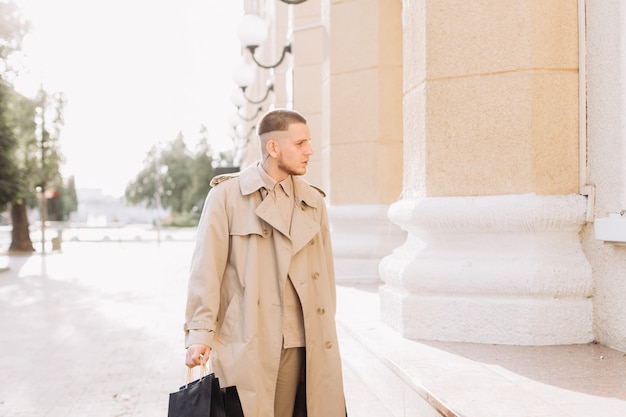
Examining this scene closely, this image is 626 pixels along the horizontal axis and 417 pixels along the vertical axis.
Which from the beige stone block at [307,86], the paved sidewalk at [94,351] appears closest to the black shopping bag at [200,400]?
the paved sidewalk at [94,351]

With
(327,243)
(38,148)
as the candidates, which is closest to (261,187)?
(327,243)

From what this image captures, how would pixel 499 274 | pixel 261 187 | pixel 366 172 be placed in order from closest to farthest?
pixel 261 187, pixel 499 274, pixel 366 172

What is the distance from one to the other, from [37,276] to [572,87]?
679 inches

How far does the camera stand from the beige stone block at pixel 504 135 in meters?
4.59

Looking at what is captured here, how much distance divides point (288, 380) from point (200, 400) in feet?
1.75

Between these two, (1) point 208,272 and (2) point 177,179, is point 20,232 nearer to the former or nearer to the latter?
(1) point 208,272

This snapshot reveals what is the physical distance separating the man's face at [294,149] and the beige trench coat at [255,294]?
0.18m

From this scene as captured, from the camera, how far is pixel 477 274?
4562 millimetres

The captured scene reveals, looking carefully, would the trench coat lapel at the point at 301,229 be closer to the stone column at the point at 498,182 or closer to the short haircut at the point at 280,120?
the short haircut at the point at 280,120

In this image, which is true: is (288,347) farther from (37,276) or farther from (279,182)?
(37,276)

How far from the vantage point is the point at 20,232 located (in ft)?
101

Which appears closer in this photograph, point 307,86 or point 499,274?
point 499,274

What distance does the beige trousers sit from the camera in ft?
10.6

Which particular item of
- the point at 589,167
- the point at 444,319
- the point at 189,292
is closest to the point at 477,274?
the point at 444,319
